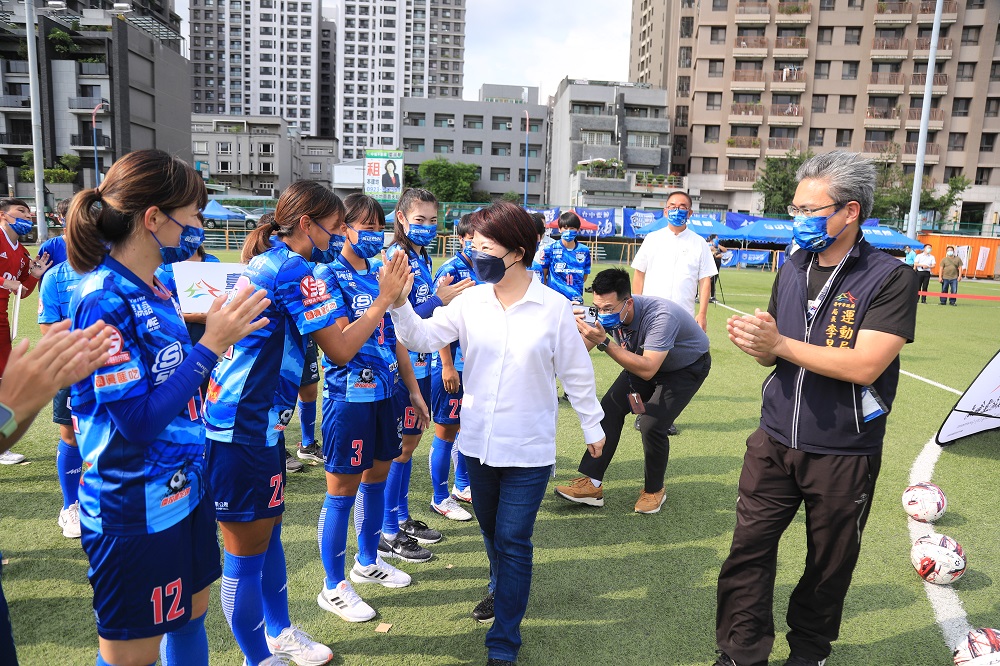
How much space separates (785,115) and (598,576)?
60.9 metres

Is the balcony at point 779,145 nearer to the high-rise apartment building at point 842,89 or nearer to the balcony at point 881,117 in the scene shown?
the high-rise apartment building at point 842,89

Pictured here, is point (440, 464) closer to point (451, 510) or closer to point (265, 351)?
point (451, 510)

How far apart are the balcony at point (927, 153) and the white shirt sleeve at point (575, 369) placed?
Answer: 208 feet

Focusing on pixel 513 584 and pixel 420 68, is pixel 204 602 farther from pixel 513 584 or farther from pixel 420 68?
pixel 420 68

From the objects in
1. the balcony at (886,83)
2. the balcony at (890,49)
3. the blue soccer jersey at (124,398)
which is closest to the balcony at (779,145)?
the balcony at (886,83)

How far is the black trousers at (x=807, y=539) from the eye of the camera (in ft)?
9.11

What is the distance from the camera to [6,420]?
4.91 ft

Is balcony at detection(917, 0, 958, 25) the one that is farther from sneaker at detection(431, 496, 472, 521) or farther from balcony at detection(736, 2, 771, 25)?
sneaker at detection(431, 496, 472, 521)

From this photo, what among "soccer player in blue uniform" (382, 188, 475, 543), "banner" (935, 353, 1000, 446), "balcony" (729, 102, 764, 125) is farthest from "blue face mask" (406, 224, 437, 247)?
"balcony" (729, 102, 764, 125)

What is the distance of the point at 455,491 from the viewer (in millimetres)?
4988

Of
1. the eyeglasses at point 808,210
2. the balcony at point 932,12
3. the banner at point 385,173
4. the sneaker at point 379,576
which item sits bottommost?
the sneaker at point 379,576

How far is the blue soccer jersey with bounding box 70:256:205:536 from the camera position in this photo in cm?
188

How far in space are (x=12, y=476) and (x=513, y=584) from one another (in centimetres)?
454

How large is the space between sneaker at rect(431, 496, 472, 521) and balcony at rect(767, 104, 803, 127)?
197 feet
